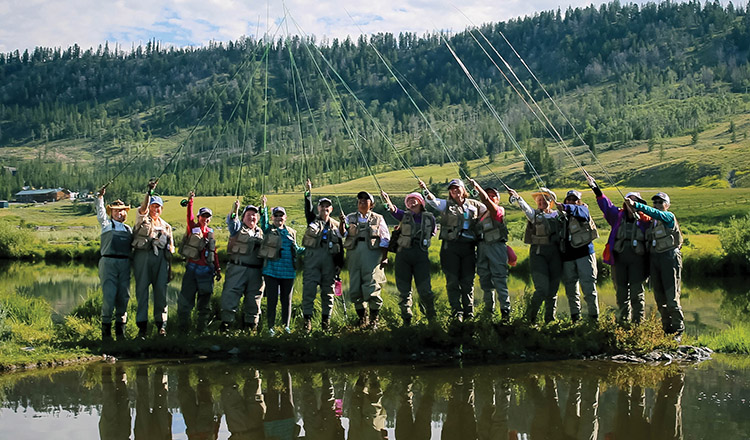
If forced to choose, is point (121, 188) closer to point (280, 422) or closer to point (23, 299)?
point (23, 299)

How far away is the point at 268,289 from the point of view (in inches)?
444

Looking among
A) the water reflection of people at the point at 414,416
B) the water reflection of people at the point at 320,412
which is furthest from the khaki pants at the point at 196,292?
the water reflection of people at the point at 414,416

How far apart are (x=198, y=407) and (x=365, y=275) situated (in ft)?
11.6

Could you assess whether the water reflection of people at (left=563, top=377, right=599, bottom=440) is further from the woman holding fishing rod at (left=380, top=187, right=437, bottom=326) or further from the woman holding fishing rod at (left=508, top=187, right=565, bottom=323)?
the woman holding fishing rod at (left=380, top=187, right=437, bottom=326)

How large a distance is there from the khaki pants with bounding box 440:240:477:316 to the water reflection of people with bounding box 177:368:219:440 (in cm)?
367

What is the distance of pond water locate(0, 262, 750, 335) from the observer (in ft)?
50.9

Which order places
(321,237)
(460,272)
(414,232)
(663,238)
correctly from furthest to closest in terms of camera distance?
(321,237) → (460,272) → (414,232) → (663,238)

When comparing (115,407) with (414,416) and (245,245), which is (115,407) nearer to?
(414,416)

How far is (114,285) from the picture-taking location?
10.9 m

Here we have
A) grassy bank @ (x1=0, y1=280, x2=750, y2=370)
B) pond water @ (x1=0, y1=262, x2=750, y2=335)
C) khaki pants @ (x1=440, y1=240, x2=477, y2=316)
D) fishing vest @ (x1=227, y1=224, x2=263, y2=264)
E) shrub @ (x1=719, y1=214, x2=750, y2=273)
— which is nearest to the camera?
grassy bank @ (x1=0, y1=280, x2=750, y2=370)

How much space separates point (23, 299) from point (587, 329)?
411 inches

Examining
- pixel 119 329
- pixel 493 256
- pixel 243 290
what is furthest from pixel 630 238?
pixel 119 329

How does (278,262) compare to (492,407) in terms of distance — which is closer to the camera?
(492,407)

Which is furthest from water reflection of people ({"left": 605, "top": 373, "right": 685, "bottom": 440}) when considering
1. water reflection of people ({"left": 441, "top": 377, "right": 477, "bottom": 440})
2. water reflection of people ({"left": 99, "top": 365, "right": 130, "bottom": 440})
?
water reflection of people ({"left": 99, "top": 365, "right": 130, "bottom": 440})
